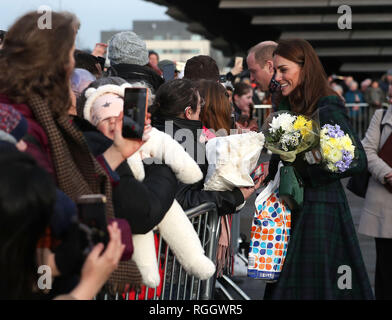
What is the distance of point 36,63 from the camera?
2.76 m

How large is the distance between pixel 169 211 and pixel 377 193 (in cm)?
278

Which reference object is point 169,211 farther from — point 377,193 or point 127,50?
point 377,193

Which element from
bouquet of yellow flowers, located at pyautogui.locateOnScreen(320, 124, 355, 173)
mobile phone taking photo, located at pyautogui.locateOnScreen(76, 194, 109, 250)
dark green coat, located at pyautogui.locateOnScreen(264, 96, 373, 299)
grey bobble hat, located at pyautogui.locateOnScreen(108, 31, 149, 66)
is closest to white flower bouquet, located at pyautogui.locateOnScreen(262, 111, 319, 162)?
bouquet of yellow flowers, located at pyautogui.locateOnScreen(320, 124, 355, 173)

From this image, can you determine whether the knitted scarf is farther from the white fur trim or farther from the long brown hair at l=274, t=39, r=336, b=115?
the long brown hair at l=274, t=39, r=336, b=115

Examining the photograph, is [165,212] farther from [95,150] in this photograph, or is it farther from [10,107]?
[10,107]

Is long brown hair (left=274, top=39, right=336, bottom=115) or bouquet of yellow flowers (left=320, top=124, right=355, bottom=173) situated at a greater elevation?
long brown hair (left=274, top=39, right=336, bottom=115)

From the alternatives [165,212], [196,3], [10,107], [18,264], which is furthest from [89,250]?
[196,3]

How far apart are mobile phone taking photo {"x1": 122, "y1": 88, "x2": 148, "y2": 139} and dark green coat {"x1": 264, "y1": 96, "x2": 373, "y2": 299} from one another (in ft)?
6.13

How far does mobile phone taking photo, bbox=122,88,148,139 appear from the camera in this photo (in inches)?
113

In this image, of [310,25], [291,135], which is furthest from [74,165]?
[310,25]

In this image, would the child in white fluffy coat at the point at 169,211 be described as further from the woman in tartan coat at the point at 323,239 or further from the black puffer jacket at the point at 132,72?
the black puffer jacket at the point at 132,72

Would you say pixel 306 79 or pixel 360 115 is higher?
pixel 306 79
